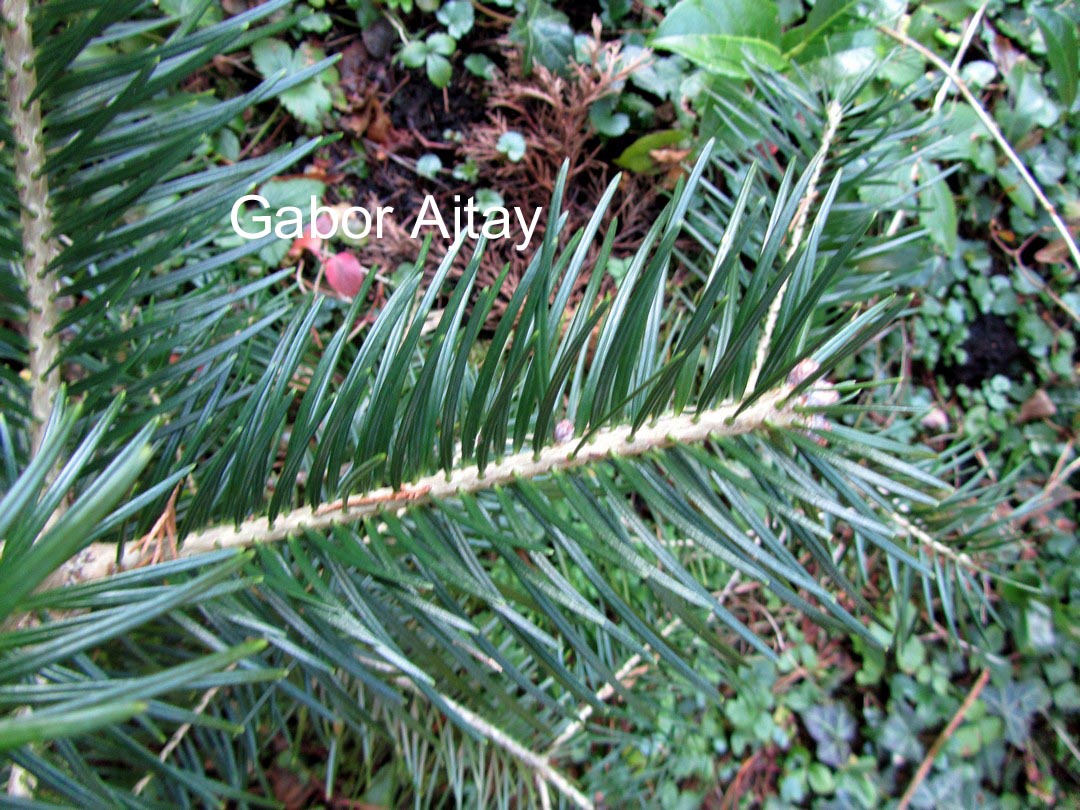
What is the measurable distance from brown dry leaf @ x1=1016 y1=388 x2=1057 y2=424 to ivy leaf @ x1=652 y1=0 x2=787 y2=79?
2.94ft

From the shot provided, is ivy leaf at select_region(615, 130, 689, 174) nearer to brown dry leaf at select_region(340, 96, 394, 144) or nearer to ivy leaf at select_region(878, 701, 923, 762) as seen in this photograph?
brown dry leaf at select_region(340, 96, 394, 144)

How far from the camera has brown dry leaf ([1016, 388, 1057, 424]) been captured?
1317 millimetres

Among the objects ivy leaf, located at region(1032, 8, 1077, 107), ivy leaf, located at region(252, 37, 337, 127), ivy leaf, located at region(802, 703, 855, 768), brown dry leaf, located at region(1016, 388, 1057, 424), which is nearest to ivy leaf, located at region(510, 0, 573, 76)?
ivy leaf, located at region(252, 37, 337, 127)

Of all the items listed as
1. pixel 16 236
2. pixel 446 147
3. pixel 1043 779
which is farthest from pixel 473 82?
pixel 1043 779

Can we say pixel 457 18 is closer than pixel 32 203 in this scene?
No

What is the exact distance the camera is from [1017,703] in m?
1.33

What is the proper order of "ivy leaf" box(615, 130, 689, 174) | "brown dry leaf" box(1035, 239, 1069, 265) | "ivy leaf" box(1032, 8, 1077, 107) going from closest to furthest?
"ivy leaf" box(1032, 8, 1077, 107) < "ivy leaf" box(615, 130, 689, 174) < "brown dry leaf" box(1035, 239, 1069, 265)

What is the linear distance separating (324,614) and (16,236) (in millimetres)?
296

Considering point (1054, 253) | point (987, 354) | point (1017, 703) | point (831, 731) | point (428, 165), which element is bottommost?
point (1017, 703)

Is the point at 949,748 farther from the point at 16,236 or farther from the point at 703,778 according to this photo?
the point at 16,236

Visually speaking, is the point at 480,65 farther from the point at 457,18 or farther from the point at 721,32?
the point at 721,32

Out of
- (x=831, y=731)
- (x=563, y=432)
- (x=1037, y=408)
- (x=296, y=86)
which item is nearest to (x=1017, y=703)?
(x=831, y=731)

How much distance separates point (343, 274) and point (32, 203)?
702mm

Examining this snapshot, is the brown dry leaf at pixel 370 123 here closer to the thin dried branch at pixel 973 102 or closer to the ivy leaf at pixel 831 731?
the thin dried branch at pixel 973 102
